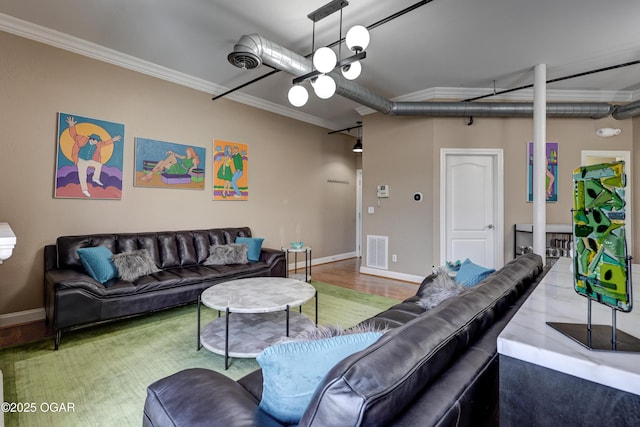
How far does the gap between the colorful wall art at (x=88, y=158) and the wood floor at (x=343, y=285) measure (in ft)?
4.49

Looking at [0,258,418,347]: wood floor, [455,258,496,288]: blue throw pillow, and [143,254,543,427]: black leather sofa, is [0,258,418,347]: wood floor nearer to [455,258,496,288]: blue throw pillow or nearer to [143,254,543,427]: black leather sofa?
[455,258,496,288]: blue throw pillow

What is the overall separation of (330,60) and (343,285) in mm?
3324

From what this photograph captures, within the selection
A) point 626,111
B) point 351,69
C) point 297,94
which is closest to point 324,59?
point 351,69

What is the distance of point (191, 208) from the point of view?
4340mm

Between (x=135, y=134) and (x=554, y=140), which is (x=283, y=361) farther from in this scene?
(x=554, y=140)

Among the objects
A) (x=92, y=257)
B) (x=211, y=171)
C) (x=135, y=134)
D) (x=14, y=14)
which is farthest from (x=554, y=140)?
(x=14, y=14)

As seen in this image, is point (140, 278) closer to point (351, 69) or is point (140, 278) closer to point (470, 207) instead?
point (351, 69)

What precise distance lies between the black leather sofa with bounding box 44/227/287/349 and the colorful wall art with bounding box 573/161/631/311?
10.9ft

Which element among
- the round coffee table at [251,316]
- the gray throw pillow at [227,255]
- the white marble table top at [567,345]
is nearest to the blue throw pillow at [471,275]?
the white marble table top at [567,345]

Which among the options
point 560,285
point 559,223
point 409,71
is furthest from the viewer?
point 559,223

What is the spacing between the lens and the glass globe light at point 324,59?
90.8 inches

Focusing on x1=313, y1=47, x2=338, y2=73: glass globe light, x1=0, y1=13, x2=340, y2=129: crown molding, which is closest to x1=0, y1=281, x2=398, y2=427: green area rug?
x1=313, y1=47, x2=338, y2=73: glass globe light

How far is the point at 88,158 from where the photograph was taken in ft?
11.2

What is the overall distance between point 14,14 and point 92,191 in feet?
5.84
